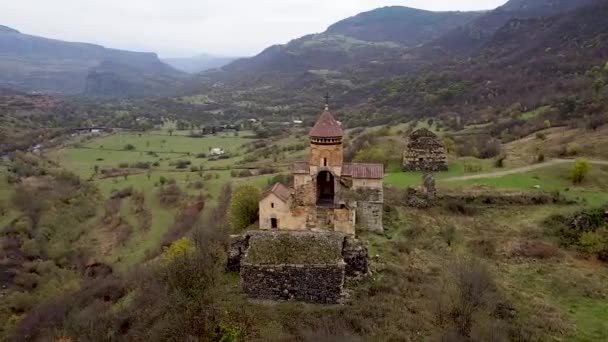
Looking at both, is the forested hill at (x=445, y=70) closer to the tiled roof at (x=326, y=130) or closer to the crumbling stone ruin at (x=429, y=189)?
the crumbling stone ruin at (x=429, y=189)

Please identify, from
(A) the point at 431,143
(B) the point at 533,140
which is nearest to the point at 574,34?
(B) the point at 533,140

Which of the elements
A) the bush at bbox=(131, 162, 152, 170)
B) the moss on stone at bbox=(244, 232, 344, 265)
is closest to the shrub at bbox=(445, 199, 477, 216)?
the moss on stone at bbox=(244, 232, 344, 265)

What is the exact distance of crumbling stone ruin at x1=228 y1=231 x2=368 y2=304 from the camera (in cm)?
1772

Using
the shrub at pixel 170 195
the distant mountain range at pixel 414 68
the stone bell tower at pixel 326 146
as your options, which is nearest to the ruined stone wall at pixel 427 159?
the stone bell tower at pixel 326 146

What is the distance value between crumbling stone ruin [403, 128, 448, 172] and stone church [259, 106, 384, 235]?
42.3 feet

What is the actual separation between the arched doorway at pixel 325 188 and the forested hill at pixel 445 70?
42.3 metres

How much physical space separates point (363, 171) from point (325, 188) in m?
2.30

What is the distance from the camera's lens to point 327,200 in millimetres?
24922

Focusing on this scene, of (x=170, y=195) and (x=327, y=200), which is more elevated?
(x=327, y=200)

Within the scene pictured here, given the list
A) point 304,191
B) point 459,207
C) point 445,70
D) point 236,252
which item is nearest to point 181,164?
point 459,207

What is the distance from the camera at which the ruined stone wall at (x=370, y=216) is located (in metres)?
24.4

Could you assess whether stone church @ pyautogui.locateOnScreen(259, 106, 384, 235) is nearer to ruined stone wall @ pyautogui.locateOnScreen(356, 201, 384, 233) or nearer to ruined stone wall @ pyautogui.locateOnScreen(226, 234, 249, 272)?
ruined stone wall @ pyautogui.locateOnScreen(356, 201, 384, 233)

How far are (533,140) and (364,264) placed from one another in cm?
3181

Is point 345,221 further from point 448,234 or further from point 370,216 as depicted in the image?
point 448,234
